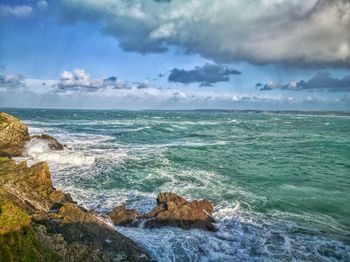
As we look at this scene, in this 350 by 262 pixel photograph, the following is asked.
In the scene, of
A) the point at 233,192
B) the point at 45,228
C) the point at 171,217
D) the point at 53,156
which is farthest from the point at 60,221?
the point at 53,156

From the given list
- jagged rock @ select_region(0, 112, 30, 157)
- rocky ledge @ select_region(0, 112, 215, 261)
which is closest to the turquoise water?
rocky ledge @ select_region(0, 112, 215, 261)

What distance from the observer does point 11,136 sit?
2873cm

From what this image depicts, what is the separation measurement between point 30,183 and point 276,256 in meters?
10.8

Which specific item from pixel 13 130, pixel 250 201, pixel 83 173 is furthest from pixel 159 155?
pixel 250 201

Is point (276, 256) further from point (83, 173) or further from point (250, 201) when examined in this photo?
point (83, 173)

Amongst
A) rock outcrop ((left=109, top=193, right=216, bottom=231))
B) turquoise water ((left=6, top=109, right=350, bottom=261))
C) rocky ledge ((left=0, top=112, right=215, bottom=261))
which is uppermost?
rocky ledge ((left=0, top=112, right=215, bottom=261))

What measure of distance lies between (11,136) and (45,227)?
903 inches

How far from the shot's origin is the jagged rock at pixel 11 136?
90.5 ft

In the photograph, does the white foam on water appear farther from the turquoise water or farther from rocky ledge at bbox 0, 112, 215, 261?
rocky ledge at bbox 0, 112, 215, 261

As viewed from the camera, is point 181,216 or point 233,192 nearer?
point 181,216

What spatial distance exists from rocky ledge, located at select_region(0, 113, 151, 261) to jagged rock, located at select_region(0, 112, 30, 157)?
11.7 metres

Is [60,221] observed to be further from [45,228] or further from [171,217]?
[171,217]

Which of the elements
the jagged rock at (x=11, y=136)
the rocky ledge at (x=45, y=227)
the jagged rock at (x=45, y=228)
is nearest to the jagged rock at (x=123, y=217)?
the rocky ledge at (x=45, y=227)

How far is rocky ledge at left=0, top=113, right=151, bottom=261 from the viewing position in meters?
6.89
